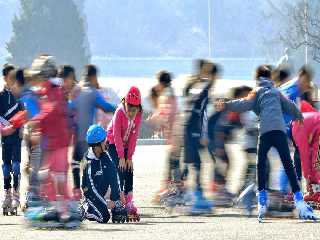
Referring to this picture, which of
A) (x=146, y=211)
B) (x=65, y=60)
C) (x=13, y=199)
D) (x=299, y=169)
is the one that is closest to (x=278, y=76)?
(x=299, y=169)

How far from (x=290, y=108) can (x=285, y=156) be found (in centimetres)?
58

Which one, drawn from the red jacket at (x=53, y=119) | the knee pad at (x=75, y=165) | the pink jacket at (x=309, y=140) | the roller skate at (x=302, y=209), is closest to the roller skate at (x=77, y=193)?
the knee pad at (x=75, y=165)

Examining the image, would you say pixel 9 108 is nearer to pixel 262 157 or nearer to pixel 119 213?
pixel 119 213

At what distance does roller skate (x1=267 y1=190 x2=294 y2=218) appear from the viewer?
15602mm

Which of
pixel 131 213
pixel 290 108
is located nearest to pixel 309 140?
pixel 290 108

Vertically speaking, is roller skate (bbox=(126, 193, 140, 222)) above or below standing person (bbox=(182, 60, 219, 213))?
below

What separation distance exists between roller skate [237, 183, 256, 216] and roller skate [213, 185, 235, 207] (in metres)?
0.60

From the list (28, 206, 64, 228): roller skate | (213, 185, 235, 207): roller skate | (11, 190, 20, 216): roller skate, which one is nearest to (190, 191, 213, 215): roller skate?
(213, 185, 235, 207): roller skate

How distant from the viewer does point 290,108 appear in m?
15.2

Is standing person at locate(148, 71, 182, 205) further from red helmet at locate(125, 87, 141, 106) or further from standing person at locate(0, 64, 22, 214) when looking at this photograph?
standing person at locate(0, 64, 22, 214)

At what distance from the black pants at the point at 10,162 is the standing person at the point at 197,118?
2023 mm

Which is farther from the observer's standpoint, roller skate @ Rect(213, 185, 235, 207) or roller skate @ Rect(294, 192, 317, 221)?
roller skate @ Rect(213, 185, 235, 207)

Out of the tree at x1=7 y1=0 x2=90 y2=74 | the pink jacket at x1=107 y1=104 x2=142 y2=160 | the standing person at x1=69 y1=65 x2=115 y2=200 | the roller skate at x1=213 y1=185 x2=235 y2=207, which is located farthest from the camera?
the tree at x1=7 y1=0 x2=90 y2=74

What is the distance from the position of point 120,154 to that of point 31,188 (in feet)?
4.92
